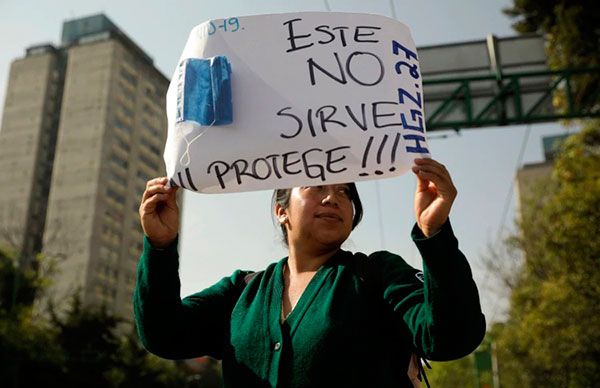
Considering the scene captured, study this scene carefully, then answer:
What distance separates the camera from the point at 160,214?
92.8 inches

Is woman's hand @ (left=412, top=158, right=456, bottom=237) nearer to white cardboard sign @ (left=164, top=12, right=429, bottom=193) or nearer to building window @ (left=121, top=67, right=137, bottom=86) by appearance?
white cardboard sign @ (left=164, top=12, right=429, bottom=193)

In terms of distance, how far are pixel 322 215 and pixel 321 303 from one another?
35cm

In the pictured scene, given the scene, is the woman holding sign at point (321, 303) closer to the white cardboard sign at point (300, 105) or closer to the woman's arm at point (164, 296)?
the woman's arm at point (164, 296)

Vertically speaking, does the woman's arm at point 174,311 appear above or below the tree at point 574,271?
below

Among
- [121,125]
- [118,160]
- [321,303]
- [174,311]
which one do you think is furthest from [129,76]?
[321,303]

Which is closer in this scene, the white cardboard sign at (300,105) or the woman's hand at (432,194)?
the woman's hand at (432,194)

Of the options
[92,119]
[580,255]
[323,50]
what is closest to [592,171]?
[580,255]

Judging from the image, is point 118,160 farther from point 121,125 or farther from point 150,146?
point 150,146

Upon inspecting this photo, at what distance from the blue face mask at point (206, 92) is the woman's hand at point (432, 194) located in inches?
26.6

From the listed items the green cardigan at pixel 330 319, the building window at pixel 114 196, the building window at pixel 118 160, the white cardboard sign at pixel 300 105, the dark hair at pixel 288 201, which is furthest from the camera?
the building window at pixel 118 160

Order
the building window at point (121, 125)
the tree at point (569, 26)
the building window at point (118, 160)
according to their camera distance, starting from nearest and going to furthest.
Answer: the tree at point (569, 26)
the building window at point (118, 160)
the building window at point (121, 125)

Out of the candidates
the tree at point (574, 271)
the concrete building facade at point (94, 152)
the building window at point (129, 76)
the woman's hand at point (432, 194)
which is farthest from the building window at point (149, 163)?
the woman's hand at point (432, 194)

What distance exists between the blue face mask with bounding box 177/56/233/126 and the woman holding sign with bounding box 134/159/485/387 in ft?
0.88

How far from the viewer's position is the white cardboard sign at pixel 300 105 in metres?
2.27
